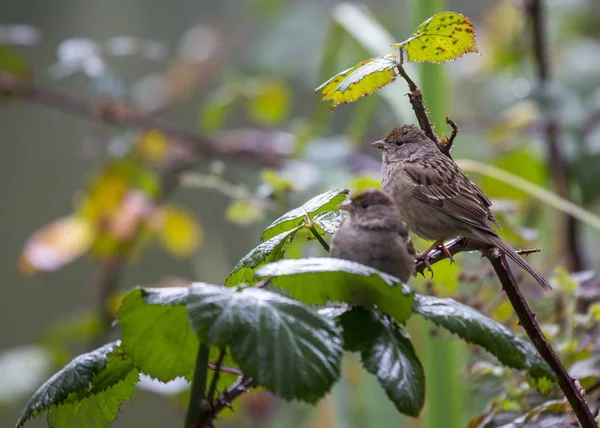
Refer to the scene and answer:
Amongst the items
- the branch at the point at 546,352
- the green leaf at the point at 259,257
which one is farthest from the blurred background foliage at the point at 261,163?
the green leaf at the point at 259,257

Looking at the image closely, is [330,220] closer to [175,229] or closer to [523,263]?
[523,263]

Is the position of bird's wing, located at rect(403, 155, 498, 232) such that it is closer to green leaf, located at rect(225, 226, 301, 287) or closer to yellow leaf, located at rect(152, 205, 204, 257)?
green leaf, located at rect(225, 226, 301, 287)

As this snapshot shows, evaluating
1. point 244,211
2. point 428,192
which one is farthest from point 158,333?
point 244,211

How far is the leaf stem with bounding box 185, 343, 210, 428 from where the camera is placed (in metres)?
0.57

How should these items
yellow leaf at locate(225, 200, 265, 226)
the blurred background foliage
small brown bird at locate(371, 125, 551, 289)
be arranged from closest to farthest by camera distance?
small brown bird at locate(371, 125, 551, 289), the blurred background foliage, yellow leaf at locate(225, 200, 265, 226)

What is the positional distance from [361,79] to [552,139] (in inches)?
60.2

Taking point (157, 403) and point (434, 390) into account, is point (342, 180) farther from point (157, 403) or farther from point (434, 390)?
point (157, 403)

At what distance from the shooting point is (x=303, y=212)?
0.77 metres

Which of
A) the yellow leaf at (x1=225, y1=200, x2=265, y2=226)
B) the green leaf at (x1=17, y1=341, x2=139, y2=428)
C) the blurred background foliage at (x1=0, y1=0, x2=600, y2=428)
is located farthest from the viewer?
the yellow leaf at (x1=225, y1=200, x2=265, y2=226)

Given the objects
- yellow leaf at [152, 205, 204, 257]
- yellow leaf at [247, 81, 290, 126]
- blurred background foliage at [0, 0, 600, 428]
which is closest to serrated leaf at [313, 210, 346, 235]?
blurred background foliage at [0, 0, 600, 428]

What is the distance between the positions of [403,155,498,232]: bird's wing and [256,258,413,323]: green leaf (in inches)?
26.1

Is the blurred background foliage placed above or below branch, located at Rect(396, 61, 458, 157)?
above

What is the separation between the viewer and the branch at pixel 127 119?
2.38m

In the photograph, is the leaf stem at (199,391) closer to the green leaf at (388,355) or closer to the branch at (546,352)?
the green leaf at (388,355)
